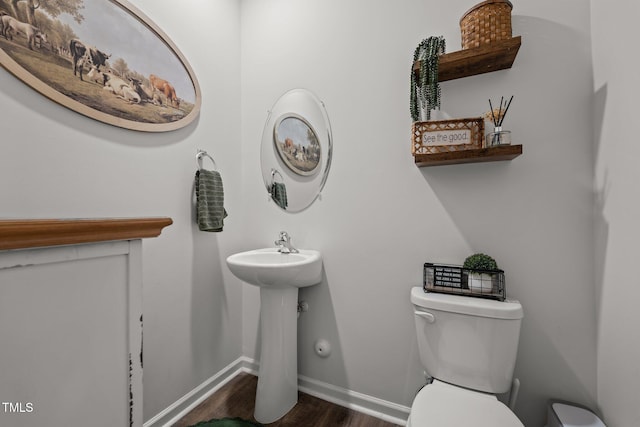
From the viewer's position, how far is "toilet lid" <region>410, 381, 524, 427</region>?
915 millimetres

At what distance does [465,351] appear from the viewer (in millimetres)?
1137

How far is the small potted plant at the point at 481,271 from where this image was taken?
1198mm

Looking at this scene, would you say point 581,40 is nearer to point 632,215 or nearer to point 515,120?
point 515,120

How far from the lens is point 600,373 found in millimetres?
1097

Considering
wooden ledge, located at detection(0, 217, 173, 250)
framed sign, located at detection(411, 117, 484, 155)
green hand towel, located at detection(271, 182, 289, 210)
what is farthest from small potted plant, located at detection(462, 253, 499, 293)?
wooden ledge, located at detection(0, 217, 173, 250)

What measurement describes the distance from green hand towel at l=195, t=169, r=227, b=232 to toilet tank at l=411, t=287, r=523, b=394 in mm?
1124

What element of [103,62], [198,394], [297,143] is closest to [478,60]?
[297,143]

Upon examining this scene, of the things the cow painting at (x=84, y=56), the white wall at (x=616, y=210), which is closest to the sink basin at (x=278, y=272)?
the cow painting at (x=84, y=56)

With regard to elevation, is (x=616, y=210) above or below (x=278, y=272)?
above

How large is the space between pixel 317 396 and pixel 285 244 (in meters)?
0.92

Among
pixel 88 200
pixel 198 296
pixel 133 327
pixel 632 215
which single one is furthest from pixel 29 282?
pixel 632 215

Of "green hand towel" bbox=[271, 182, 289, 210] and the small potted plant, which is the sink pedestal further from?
the small potted plant

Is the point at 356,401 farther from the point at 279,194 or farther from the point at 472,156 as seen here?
the point at 472,156

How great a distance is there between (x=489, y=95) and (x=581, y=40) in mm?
363
